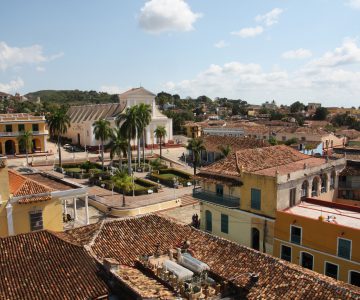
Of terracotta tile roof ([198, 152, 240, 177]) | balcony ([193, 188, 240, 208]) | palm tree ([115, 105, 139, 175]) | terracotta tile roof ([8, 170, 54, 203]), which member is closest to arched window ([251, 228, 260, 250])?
balcony ([193, 188, 240, 208])

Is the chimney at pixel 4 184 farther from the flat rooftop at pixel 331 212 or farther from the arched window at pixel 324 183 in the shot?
the arched window at pixel 324 183

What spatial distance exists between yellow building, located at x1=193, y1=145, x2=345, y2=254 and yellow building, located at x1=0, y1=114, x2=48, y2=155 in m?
42.9

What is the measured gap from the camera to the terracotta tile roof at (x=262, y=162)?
2762cm

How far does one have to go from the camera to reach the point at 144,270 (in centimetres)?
1565

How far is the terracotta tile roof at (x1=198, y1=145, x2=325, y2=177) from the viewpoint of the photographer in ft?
90.6

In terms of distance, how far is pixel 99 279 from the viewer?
14773mm

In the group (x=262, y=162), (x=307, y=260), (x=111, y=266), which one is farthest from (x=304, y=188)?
(x=111, y=266)

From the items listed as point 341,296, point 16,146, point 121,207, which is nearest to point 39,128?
point 16,146

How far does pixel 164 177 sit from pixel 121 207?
12439 mm

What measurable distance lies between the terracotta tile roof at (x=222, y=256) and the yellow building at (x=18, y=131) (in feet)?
156

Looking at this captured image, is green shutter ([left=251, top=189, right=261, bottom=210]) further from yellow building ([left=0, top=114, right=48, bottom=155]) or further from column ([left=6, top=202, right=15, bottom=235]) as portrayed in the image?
yellow building ([left=0, top=114, right=48, bottom=155])

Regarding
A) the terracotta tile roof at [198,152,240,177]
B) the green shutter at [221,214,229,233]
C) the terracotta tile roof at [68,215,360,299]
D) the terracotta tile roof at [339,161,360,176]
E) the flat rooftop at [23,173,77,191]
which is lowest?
the green shutter at [221,214,229,233]

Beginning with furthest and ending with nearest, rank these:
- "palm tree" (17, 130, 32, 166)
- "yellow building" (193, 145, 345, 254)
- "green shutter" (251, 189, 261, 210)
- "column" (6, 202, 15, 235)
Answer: "palm tree" (17, 130, 32, 166), "green shutter" (251, 189, 261, 210), "yellow building" (193, 145, 345, 254), "column" (6, 202, 15, 235)

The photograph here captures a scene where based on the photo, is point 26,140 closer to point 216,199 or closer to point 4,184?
point 4,184
